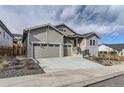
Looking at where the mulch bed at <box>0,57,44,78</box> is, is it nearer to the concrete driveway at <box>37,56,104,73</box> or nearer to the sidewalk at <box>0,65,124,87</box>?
the concrete driveway at <box>37,56,104,73</box>

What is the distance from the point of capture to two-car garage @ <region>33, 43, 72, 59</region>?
828 inches

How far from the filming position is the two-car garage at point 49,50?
21031 mm

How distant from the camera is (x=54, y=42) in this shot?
22.6 metres

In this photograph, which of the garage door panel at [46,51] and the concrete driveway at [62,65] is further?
the garage door panel at [46,51]

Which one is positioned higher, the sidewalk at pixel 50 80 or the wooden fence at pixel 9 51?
the wooden fence at pixel 9 51

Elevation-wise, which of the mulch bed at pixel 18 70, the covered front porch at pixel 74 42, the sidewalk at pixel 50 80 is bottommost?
the sidewalk at pixel 50 80

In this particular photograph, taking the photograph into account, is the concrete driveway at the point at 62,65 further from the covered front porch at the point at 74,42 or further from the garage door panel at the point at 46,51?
the covered front porch at the point at 74,42

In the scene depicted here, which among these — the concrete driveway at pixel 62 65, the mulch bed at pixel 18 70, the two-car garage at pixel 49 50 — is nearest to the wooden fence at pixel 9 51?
the two-car garage at pixel 49 50

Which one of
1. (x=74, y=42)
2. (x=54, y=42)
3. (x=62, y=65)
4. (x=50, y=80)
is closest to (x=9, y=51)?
(x=54, y=42)

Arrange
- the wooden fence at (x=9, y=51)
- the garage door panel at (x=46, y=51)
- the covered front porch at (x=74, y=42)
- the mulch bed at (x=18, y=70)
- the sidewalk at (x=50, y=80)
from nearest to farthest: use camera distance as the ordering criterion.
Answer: the sidewalk at (x=50, y=80), the mulch bed at (x=18, y=70), the wooden fence at (x=9, y=51), the garage door panel at (x=46, y=51), the covered front porch at (x=74, y=42)

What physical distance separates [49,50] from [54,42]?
141cm

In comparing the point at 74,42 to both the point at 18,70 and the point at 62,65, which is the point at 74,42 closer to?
the point at 62,65
